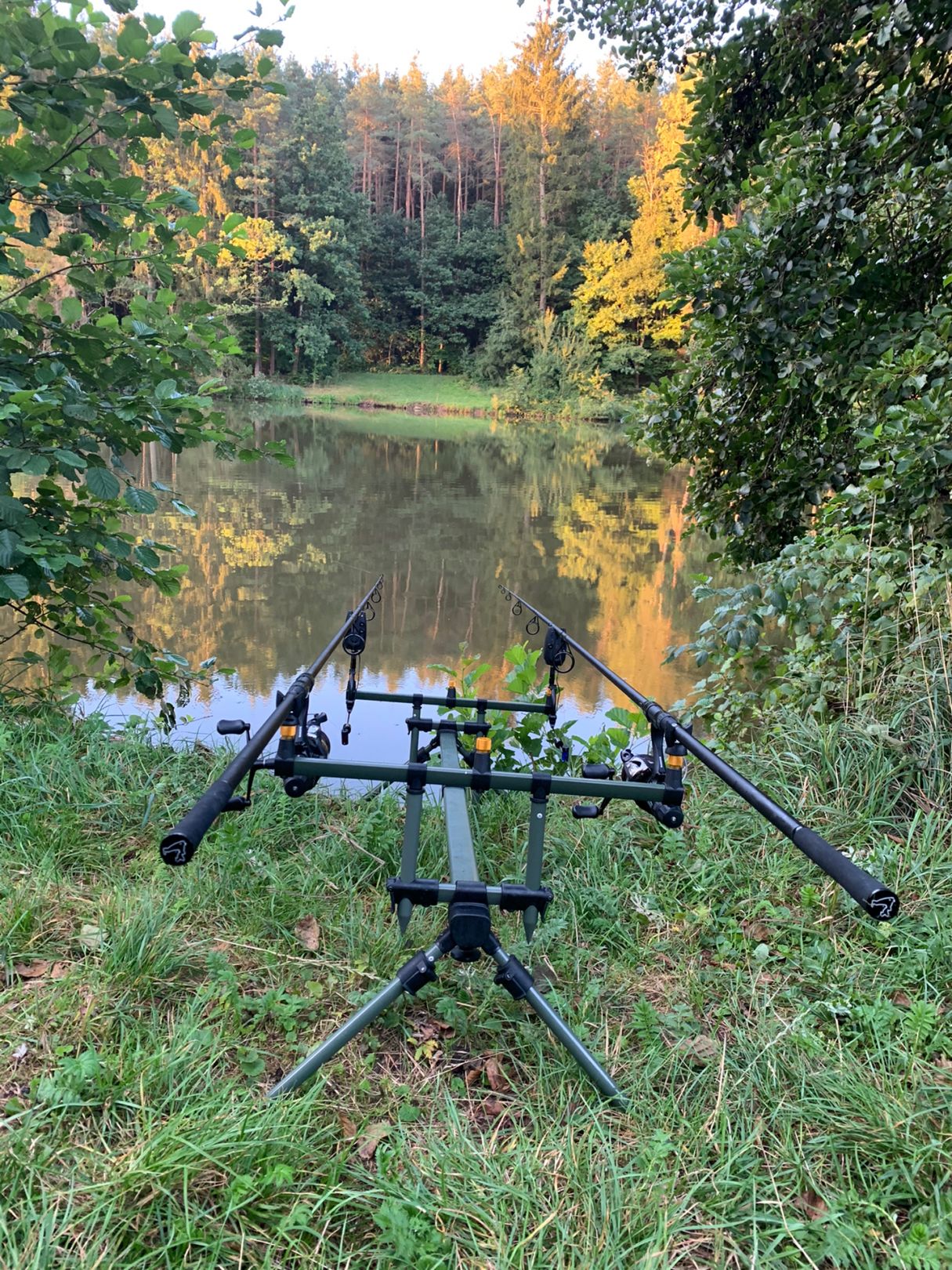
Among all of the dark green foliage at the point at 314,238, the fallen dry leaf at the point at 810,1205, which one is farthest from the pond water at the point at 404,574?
the dark green foliage at the point at 314,238

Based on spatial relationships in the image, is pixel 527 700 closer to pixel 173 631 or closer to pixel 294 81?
pixel 173 631

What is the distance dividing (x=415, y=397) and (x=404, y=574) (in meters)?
28.6

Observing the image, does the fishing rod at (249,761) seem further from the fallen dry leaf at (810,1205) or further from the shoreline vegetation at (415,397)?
the shoreline vegetation at (415,397)

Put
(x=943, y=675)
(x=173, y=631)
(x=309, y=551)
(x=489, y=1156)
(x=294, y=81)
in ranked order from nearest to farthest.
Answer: (x=489, y=1156) → (x=943, y=675) → (x=173, y=631) → (x=309, y=551) → (x=294, y=81)

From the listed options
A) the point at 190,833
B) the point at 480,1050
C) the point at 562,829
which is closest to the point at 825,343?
the point at 562,829

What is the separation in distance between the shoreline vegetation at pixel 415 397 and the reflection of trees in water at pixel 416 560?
15196mm

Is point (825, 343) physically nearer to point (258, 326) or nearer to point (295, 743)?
point (295, 743)

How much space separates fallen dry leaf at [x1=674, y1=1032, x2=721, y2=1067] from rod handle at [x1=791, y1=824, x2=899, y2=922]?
0.82 m

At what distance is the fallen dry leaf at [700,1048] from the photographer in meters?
1.82

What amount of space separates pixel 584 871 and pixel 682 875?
0.32 m

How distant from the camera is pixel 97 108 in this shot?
254 cm

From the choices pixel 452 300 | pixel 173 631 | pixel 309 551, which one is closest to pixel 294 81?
pixel 452 300

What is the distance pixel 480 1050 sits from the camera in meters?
1.88

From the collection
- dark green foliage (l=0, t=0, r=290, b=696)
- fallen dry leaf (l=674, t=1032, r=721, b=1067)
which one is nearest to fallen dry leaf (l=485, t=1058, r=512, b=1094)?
fallen dry leaf (l=674, t=1032, r=721, b=1067)
